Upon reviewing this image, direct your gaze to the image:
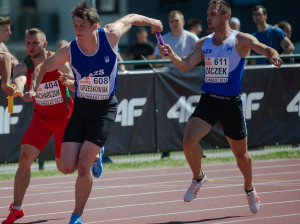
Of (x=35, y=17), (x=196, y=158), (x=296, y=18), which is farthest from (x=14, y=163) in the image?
(x=35, y=17)

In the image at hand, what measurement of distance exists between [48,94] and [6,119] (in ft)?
12.1

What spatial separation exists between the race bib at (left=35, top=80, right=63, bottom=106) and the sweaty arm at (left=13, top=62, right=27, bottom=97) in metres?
0.31

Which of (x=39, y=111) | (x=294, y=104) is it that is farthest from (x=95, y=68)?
(x=294, y=104)

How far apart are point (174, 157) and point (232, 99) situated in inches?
210

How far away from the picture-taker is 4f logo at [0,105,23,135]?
36.8ft

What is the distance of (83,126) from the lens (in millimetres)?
6859

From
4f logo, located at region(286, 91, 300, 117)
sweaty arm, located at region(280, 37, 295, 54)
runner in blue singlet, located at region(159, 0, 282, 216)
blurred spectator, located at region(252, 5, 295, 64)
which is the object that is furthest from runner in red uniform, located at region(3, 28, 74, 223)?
sweaty arm, located at region(280, 37, 295, 54)

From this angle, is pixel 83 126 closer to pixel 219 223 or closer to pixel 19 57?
pixel 219 223

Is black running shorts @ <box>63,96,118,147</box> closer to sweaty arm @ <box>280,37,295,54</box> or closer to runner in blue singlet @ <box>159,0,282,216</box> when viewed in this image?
runner in blue singlet @ <box>159,0,282,216</box>

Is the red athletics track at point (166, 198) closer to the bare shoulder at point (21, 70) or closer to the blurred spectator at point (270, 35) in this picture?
the bare shoulder at point (21, 70)

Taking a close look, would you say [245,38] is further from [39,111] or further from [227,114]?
[39,111]

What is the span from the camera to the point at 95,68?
22.2ft

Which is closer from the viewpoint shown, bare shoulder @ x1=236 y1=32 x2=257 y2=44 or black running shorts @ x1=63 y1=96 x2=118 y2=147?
black running shorts @ x1=63 y1=96 x2=118 y2=147

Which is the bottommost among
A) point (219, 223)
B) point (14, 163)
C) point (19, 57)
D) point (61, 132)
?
point (19, 57)
